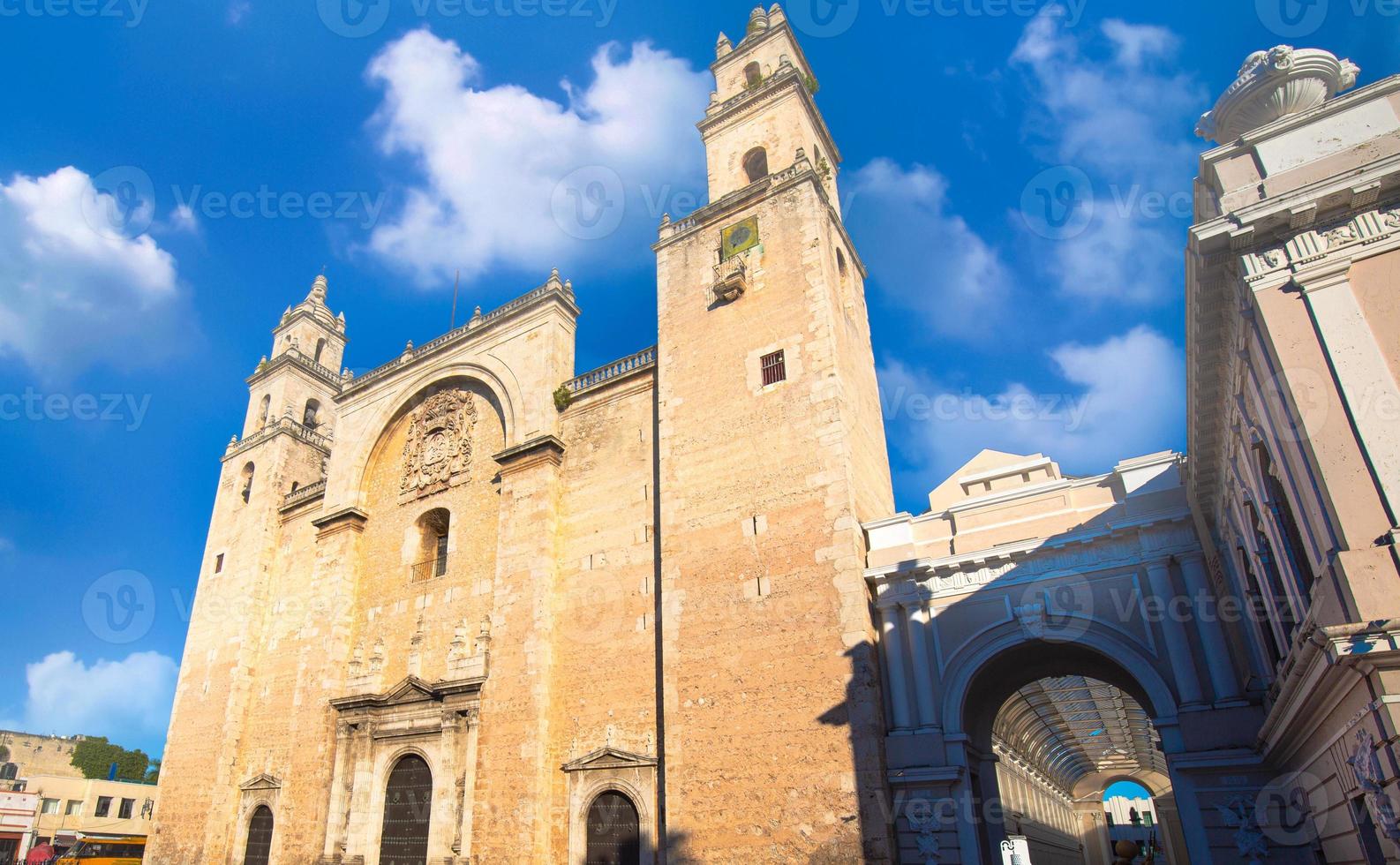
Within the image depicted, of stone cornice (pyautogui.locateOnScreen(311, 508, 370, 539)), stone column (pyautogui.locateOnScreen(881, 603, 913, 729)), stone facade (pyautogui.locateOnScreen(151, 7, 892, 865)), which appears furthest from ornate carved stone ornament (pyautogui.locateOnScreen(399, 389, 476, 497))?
stone column (pyautogui.locateOnScreen(881, 603, 913, 729))

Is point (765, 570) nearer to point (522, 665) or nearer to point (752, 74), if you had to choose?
point (522, 665)

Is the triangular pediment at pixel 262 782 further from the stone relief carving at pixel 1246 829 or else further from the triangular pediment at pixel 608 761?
the stone relief carving at pixel 1246 829

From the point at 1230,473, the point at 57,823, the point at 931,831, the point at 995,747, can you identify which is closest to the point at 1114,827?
the point at 995,747

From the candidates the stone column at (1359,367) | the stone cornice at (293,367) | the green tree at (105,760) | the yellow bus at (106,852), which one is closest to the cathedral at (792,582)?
the stone column at (1359,367)

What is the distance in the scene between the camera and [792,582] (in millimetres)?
A: 15992

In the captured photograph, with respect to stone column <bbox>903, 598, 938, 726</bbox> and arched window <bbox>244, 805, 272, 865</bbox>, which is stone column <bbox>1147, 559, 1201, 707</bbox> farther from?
arched window <bbox>244, 805, 272, 865</bbox>

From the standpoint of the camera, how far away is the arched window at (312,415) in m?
32.5

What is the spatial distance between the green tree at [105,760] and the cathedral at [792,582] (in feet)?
129

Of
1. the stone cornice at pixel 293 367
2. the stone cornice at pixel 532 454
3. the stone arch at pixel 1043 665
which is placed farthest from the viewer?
the stone cornice at pixel 293 367

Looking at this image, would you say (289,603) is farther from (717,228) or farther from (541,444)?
(717,228)

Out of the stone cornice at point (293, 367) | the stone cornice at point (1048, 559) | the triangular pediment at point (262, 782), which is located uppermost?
the stone cornice at point (293, 367)

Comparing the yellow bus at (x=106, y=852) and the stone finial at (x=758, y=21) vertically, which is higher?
the stone finial at (x=758, y=21)

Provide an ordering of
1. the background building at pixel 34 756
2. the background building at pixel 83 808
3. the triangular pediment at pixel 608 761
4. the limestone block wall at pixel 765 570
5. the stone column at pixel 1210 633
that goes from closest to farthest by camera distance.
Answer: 1. the stone column at pixel 1210 633
2. the limestone block wall at pixel 765 570
3. the triangular pediment at pixel 608 761
4. the background building at pixel 83 808
5. the background building at pixel 34 756

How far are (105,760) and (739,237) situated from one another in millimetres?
63395
